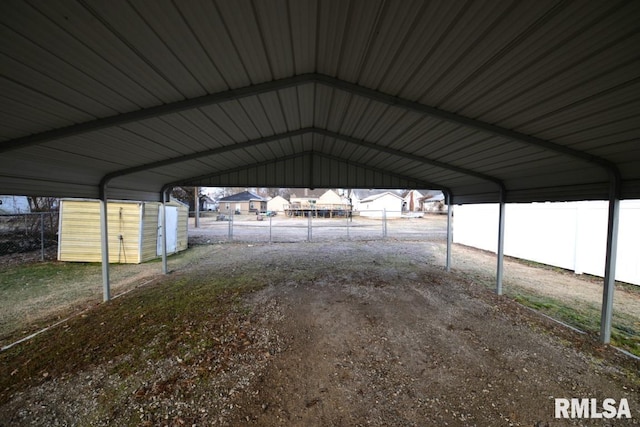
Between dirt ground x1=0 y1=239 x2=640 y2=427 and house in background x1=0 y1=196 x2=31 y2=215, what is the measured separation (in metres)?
14.1

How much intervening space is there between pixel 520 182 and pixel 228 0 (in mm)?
6162

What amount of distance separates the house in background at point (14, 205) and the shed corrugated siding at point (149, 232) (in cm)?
800

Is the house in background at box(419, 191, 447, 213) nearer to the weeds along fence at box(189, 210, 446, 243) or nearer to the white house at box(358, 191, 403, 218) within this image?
the white house at box(358, 191, 403, 218)

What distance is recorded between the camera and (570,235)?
732cm

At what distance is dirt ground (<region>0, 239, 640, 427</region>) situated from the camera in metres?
2.20

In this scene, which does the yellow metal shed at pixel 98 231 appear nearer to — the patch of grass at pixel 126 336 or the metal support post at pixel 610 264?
the patch of grass at pixel 126 336

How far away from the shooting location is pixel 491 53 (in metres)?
1.99

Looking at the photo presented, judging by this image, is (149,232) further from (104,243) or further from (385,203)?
(385,203)

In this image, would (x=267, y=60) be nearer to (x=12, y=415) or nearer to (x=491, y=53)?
(x=491, y=53)

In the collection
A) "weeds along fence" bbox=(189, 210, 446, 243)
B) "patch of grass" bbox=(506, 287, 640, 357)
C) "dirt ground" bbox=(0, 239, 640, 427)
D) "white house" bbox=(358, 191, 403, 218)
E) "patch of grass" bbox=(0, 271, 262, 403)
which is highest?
"white house" bbox=(358, 191, 403, 218)

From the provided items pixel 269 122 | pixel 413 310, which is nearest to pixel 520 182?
pixel 413 310

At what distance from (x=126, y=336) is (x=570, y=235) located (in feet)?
38.9

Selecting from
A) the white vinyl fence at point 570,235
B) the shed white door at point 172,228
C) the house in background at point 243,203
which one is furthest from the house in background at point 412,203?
the shed white door at point 172,228

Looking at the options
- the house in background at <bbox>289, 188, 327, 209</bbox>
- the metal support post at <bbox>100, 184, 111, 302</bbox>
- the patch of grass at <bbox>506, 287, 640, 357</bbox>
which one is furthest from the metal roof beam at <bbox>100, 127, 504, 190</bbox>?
the house in background at <bbox>289, 188, 327, 209</bbox>
